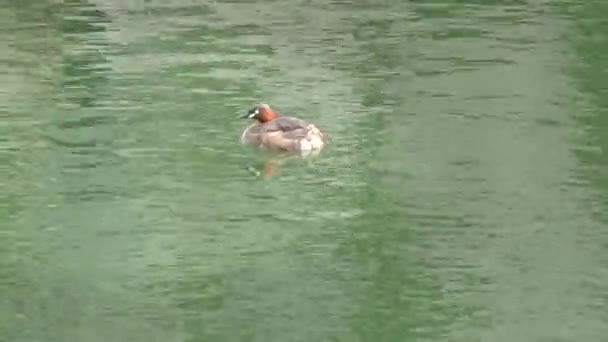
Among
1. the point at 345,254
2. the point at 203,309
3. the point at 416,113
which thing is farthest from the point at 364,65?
the point at 203,309

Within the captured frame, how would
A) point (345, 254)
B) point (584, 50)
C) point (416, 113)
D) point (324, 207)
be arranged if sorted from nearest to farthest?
1. point (345, 254)
2. point (324, 207)
3. point (416, 113)
4. point (584, 50)

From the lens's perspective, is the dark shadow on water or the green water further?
the dark shadow on water

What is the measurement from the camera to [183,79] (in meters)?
15.2

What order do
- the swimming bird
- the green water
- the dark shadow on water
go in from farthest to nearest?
the swimming bird, the dark shadow on water, the green water

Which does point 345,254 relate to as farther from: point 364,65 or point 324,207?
point 364,65

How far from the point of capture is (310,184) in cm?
1189

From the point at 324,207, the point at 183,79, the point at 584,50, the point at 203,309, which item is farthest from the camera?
the point at 584,50

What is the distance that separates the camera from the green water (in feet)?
31.0

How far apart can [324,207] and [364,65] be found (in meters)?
4.79

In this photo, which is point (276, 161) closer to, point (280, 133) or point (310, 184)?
point (280, 133)

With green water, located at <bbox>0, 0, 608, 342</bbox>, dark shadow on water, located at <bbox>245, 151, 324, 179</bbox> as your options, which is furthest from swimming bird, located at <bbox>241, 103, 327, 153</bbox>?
green water, located at <bbox>0, 0, 608, 342</bbox>

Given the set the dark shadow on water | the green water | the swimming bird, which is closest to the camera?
the green water

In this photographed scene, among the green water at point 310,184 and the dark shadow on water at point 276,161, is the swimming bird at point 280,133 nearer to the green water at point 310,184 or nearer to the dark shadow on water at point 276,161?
the dark shadow on water at point 276,161

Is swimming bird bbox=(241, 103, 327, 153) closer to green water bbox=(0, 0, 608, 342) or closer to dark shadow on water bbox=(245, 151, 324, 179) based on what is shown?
dark shadow on water bbox=(245, 151, 324, 179)
